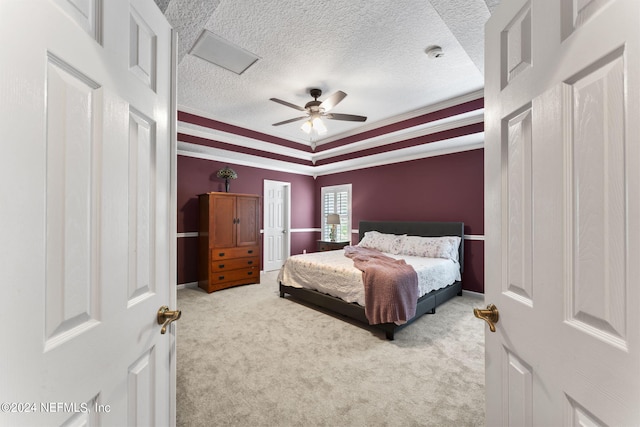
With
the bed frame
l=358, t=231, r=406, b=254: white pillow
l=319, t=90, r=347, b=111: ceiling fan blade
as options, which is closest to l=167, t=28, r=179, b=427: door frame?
l=319, t=90, r=347, b=111: ceiling fan blade

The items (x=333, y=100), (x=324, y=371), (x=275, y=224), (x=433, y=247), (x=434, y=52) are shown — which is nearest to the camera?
(x=324, y=371)

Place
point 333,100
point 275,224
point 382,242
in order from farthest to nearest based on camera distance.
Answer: point 275,224
point 382,242
point 333,100

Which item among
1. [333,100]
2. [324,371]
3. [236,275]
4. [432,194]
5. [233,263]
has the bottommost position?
[324,371]

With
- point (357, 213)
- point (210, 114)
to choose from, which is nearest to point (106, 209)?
point (210, 114)

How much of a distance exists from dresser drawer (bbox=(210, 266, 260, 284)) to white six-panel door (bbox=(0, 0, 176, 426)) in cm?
360

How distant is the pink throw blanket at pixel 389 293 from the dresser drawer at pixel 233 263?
8.42 ft

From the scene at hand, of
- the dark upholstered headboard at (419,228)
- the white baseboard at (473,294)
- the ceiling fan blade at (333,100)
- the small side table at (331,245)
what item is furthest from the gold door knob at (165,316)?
the small side table at (331,245)

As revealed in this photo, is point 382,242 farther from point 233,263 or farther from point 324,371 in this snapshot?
point 324,371

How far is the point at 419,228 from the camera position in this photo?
4664 millimetres

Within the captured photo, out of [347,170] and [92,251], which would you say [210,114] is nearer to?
[347,170]

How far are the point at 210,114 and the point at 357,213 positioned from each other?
11.4ft

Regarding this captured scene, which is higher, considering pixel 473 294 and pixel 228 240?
pixel 228 240

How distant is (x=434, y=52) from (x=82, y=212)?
2.86 meters

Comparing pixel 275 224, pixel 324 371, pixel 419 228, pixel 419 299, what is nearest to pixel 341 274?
pixel 419 299
